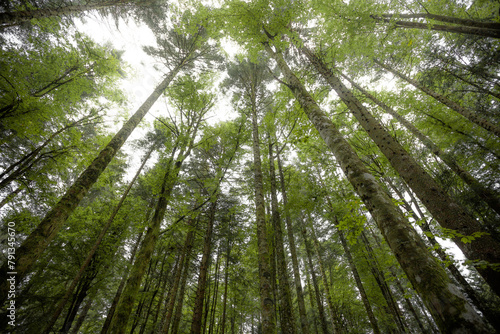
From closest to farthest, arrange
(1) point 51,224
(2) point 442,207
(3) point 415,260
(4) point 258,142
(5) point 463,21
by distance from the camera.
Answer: (3) point 415,260
(2) point 442,207
(1) point 51,224
(5) point 463,21
(4) point 258,142

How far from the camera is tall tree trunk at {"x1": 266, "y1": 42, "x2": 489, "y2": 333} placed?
1259 mm

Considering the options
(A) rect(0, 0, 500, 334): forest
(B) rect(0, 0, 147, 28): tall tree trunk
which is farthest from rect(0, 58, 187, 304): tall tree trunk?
(B) rect(0, 0, 147, 28): tall tree trunk

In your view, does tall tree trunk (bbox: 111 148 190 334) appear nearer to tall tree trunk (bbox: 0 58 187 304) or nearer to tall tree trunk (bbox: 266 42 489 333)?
tall tree trunk (bbox: 0 58 187 304)

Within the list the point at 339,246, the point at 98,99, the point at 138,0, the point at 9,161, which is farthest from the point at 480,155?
the point at 9,161

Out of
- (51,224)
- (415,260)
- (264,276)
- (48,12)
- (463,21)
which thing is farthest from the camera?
(48,12)

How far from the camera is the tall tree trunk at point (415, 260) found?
1.26 m

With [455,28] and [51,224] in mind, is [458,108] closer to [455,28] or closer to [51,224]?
[455,28]

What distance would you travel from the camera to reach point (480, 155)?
831 centimetres

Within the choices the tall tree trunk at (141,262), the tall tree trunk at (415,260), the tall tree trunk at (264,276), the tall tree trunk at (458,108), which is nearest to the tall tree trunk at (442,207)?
the tall tree trunk at (415,260)

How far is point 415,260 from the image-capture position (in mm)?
1630

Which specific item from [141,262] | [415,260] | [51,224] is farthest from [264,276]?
[51,224]

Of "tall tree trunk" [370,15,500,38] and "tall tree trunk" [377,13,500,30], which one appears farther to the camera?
"tall tree trunk" [370,15,500,38]

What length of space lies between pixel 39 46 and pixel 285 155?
13.9 meters

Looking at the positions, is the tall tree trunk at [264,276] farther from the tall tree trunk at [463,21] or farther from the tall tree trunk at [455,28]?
the tall tree trunk at [463,21]
